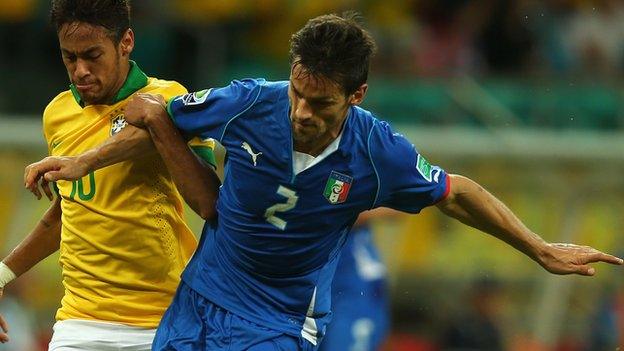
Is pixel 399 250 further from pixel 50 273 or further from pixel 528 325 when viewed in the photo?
pixel 50 273

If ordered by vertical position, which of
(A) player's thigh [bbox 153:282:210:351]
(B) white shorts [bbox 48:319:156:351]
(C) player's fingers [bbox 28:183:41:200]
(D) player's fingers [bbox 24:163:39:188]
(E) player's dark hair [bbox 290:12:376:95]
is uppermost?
(E) player's dark hair [bbox 290:12:376:95]

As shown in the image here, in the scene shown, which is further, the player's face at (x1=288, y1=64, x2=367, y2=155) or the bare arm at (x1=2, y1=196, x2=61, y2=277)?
the bare arm at (x1=2, y1=196, x2=61, y2=277)

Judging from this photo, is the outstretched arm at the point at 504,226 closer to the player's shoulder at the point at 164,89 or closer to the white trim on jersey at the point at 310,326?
the white trim on jersey at the point at 310,326

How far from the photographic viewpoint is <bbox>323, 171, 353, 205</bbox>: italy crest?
4855 mm

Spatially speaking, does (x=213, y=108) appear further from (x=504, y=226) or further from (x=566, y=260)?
(x=566, y=260)

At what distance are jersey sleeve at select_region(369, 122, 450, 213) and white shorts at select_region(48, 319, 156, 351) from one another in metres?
1.06

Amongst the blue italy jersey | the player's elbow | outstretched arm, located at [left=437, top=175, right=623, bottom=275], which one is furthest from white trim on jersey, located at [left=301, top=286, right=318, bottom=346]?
outstretched arm, located at [left=437, top=175, right=623, bottom=275]

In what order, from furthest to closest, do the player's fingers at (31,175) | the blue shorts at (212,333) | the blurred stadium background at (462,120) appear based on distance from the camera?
the blurred stadium background at (462,120) → the blue shorts at (212,333) → the player's fingers at (31,175)

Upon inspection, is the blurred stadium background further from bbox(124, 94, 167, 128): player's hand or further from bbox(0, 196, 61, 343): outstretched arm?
bbox(124, 94, 167, 128): player's hand

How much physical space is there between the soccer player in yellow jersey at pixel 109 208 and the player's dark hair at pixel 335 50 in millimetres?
678

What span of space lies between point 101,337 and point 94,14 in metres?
1.18

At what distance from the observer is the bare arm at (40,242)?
5.62m

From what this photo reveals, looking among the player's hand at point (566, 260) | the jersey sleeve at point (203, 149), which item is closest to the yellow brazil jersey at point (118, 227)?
the jersey sleeve at point (203, 149)

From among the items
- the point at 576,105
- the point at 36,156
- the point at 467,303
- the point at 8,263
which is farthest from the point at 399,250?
the point at 8,263
